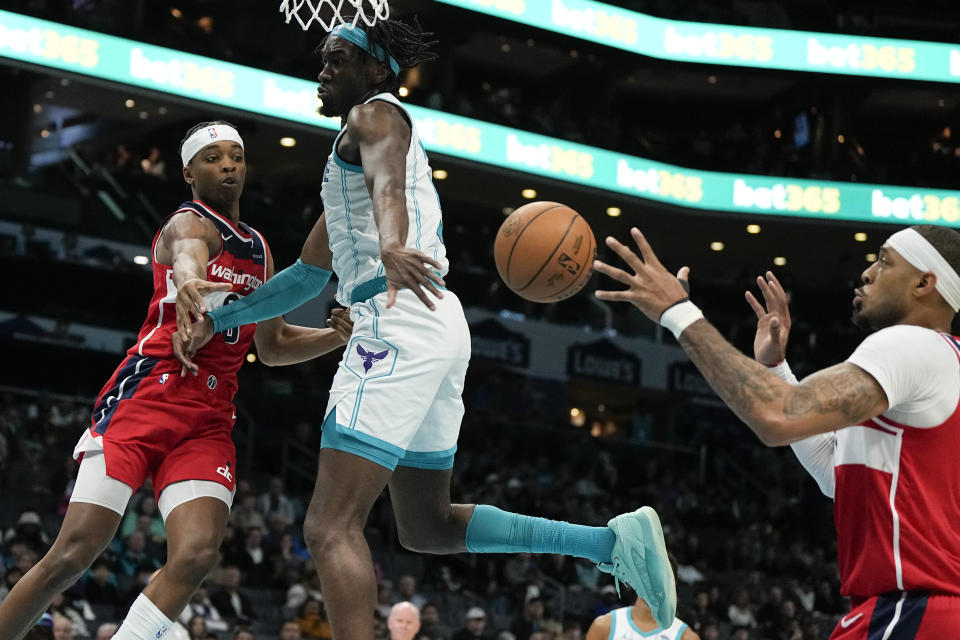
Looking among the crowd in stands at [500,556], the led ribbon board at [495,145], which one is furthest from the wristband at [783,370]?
the led ribbon board at [495,145]

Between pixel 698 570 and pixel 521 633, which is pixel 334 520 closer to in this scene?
pixel 521 633

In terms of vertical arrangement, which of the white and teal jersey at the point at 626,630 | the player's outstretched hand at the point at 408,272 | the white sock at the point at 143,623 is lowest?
the white and teal jersey at the point at 626,630

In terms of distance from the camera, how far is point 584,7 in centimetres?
2428

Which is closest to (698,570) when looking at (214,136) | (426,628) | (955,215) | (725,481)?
(725,481)

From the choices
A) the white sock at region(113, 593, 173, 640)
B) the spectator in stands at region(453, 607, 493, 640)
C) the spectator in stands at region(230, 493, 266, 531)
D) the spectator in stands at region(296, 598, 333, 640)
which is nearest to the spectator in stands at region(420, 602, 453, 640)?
the spectator in stands at region(453, 607, 493, 640)

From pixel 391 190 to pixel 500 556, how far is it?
42.0ft

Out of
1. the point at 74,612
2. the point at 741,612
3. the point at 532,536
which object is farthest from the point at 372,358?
the point at 741,612

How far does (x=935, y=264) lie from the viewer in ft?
12.8

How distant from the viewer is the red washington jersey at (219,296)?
557cm

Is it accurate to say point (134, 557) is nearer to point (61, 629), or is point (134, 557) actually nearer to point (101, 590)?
point (101, 590)

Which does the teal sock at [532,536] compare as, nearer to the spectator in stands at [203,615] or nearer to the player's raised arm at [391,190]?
the player's raised arm at [391,190]

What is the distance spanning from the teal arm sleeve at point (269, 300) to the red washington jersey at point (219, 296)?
0.24 meters

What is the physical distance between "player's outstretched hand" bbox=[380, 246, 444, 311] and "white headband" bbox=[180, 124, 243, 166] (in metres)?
1.87

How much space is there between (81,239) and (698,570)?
10.7 meters
